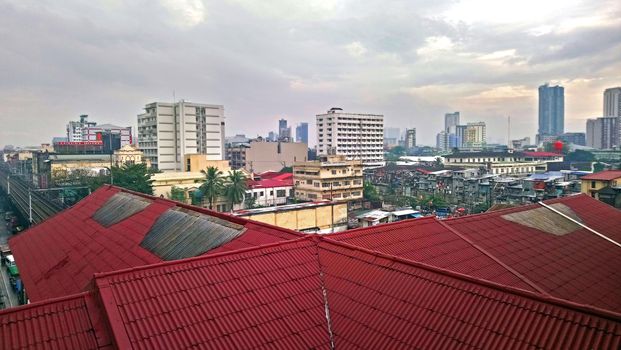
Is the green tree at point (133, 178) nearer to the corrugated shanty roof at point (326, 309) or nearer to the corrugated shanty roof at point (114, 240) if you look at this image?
the corrugated shanty roof at point (114, 240)

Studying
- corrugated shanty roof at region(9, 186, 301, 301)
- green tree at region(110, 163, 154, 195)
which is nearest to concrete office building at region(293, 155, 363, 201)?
green tree at region(110, 163, 154, 195)

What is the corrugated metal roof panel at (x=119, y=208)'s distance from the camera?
55.9 ft

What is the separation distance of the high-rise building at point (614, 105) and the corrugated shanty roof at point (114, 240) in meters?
150

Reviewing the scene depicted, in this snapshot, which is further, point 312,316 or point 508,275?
point 508,275

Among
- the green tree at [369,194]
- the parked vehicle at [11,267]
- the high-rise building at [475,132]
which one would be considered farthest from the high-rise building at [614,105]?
the parked vehicle at [11,267]

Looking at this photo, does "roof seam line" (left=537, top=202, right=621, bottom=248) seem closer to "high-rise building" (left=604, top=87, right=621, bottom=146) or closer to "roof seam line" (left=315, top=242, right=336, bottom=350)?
"roof seam line" (left=315, top=242, right=336, bottom=350)

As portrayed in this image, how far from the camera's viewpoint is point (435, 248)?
12.0m

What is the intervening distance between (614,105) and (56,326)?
165 meters

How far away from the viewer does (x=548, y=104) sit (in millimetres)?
199625

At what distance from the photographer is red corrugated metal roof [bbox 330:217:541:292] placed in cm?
1098

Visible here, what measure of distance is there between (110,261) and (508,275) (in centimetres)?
1196

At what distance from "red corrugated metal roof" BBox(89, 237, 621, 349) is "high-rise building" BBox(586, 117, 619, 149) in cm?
15255

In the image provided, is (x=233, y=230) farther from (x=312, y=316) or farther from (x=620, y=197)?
(x=620, y=197)

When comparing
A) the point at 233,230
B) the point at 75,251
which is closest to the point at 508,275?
the point at 233,230
